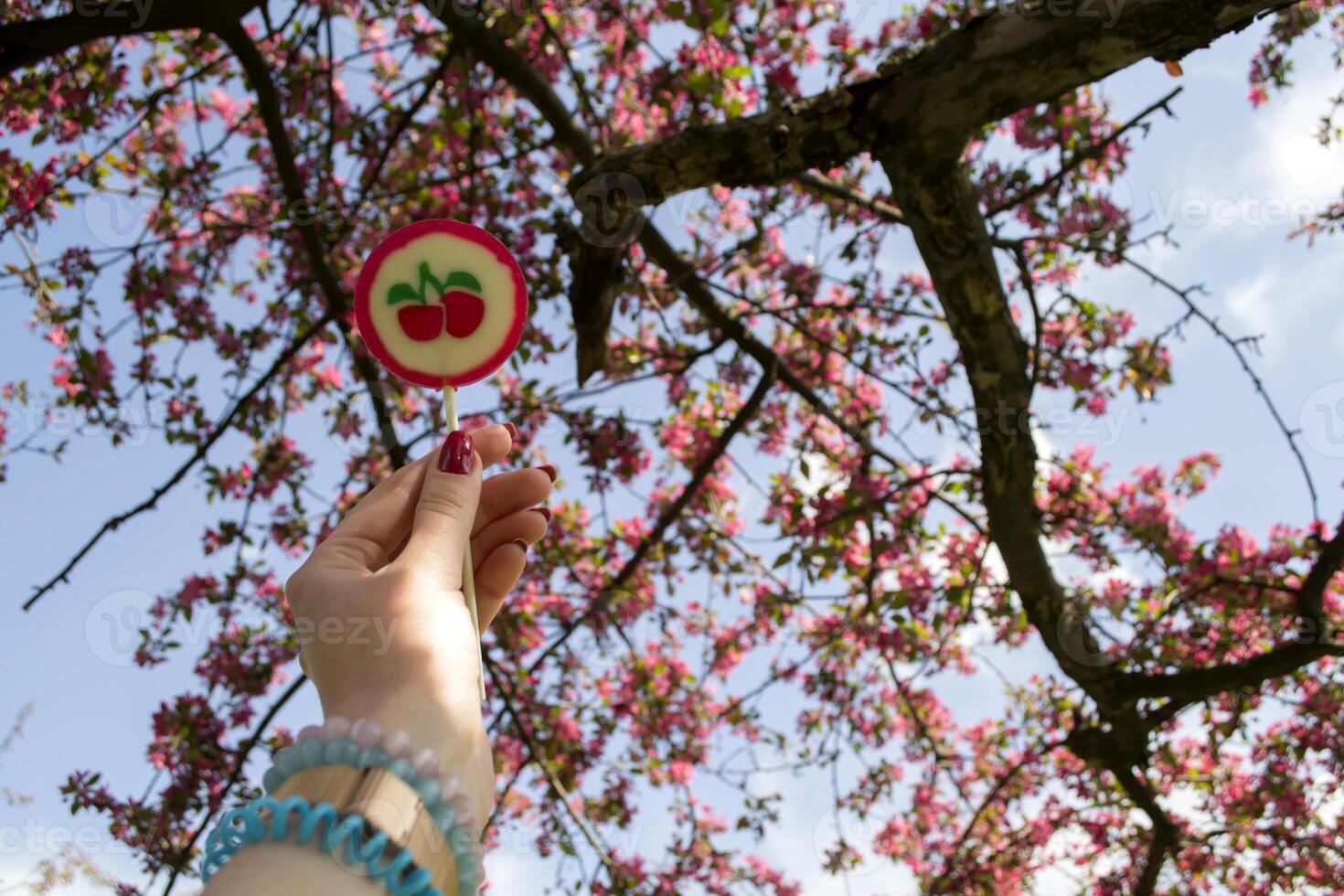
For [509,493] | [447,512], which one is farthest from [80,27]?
[447,512]

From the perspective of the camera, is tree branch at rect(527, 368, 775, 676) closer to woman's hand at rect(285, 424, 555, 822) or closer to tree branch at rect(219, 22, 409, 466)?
tree branch at rect(219, 22, 409, 466)

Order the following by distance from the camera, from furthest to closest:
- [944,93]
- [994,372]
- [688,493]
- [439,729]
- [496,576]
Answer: [688,493] → [994,372] → [944,93] → [496,576] → [439,729]

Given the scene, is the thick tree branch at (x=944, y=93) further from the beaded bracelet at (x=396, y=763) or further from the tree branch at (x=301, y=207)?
the beaded bracelet at (x=396, y=763)

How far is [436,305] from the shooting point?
1.55 meters

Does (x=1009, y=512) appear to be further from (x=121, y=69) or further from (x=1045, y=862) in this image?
(x=121, y=69)

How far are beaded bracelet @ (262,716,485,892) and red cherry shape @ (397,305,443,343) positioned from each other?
804 millimetres

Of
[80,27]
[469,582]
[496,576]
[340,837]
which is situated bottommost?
[340,837]

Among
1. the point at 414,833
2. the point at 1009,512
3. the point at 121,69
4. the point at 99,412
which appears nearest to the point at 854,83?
the point at 1009,512

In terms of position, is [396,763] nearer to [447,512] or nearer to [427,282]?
[447,512]

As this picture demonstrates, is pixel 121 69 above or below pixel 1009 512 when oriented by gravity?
above

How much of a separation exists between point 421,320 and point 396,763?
874 mm

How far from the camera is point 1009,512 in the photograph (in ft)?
9.69

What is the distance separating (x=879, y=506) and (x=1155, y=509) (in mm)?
1438

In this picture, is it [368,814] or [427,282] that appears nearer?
[368,814]
